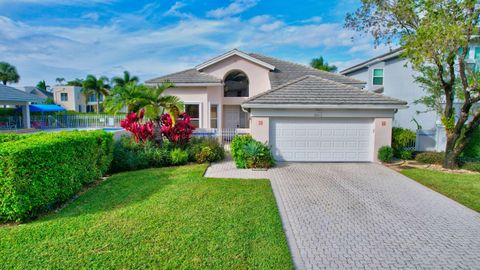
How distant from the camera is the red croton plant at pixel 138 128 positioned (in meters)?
12.4

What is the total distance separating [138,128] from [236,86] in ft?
34.8

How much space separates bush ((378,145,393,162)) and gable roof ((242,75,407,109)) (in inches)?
80.2

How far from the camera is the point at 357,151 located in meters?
13.0

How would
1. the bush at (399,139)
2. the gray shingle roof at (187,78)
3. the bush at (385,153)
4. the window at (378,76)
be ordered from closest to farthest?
the bush at (385,153) → the bush at (399,139) → the gray shingle roof at (187,78) → the window at (378,76)

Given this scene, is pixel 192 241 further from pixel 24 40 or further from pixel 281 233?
pixel 24 40

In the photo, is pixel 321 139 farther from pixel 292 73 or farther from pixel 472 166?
pixel 292 73

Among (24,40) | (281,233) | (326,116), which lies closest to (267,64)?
(326,116)

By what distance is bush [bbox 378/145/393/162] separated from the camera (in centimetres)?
1251

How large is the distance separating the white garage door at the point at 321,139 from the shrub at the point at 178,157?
442 cm

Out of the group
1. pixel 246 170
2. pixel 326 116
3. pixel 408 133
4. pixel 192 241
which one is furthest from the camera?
pixel 408 133

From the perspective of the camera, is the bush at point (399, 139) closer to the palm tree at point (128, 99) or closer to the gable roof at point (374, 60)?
the gable roof at point (374, 60)

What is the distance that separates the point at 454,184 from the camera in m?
9.48

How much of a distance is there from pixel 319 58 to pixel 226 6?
A: 23.4m

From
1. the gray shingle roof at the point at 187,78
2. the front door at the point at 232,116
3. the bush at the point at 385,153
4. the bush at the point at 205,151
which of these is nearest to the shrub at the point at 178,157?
the bush at the point at 205,151
